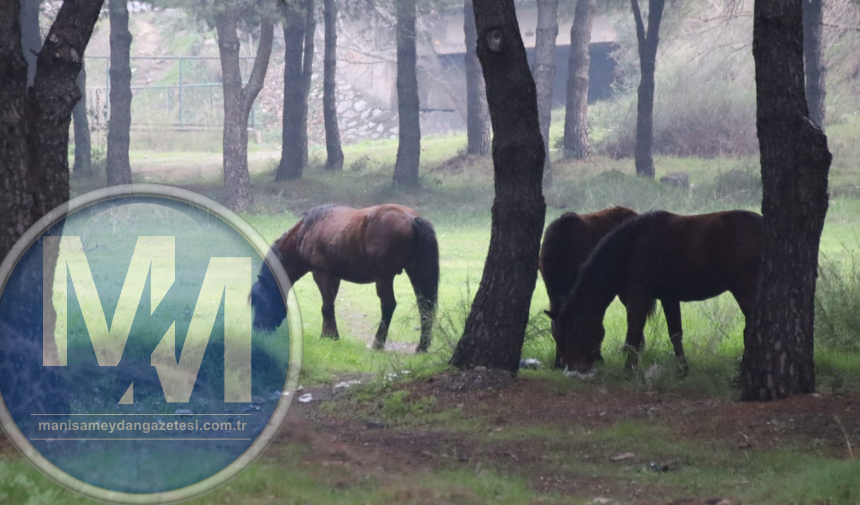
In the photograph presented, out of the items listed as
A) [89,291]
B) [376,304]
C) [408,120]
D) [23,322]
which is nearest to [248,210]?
[408,120]

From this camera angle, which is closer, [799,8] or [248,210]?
[799,8]

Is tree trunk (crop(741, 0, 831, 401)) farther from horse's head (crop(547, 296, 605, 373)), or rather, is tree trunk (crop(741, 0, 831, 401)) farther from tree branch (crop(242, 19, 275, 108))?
tree branch (crop(242, 19, 275, 108))

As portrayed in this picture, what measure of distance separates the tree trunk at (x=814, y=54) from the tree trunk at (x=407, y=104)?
33.6 feet

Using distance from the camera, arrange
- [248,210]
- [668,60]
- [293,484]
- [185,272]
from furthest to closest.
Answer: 1. [668,60]
2. [248,210]
3. [185,272]
4. [293,484]

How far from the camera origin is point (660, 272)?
8508mm

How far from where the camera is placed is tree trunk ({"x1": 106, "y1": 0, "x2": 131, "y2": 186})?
76.7ft

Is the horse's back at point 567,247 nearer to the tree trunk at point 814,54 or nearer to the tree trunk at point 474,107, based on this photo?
the tree trunk at point 814,54

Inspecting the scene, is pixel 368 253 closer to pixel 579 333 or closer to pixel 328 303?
pixel 328 303

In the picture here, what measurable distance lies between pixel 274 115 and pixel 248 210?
22.6 metres

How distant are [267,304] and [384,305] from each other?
1.99 m

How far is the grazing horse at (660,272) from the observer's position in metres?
8.23

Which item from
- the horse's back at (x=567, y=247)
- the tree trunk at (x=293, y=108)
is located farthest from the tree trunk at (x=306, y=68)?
the horse's back at (x=567, y=247)

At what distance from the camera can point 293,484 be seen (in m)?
5.04

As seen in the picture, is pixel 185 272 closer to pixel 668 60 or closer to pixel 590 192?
pixel 590 192
